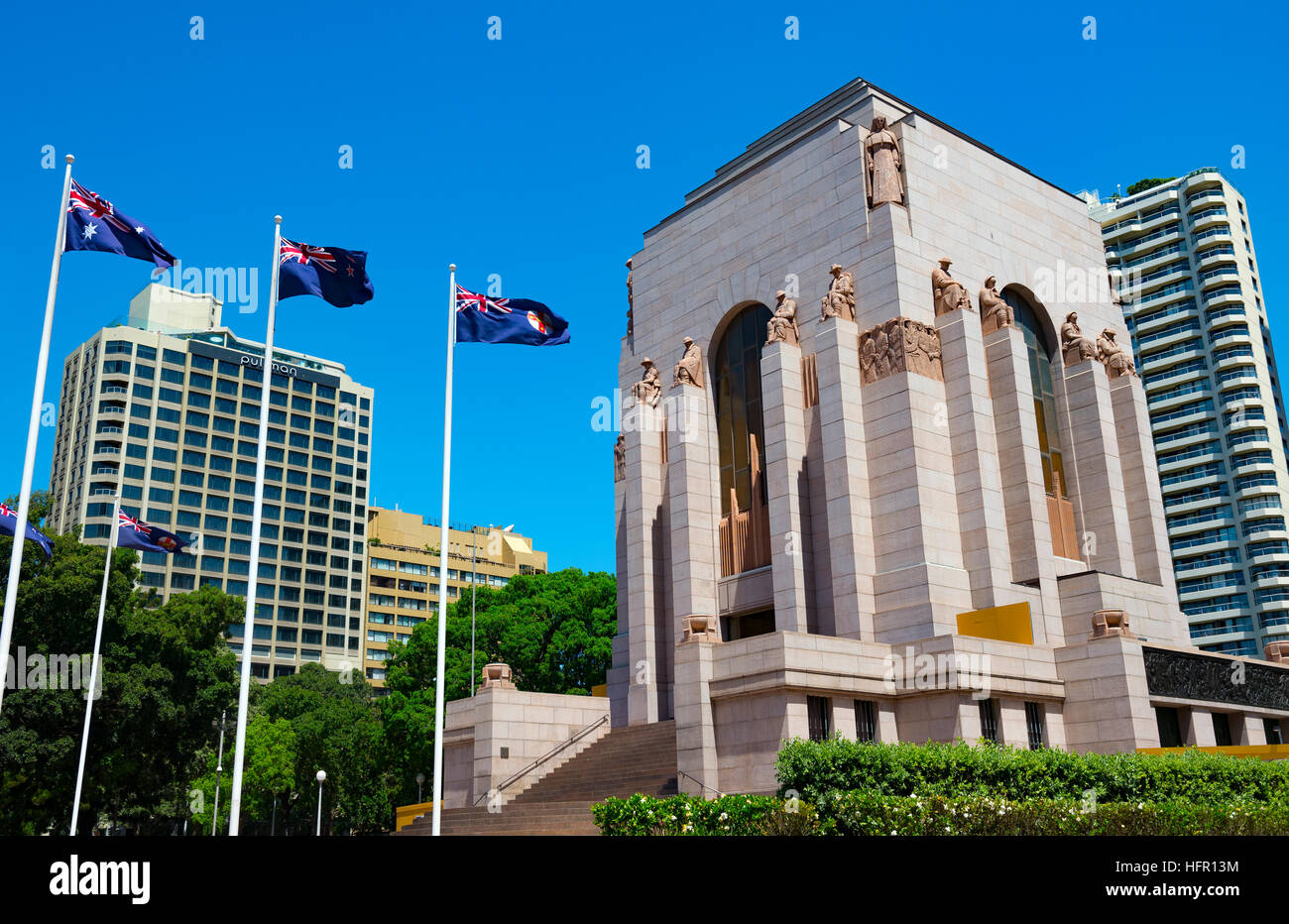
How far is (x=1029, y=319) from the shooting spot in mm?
39719

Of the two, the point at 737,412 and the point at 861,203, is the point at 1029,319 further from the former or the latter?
the point at 737,412

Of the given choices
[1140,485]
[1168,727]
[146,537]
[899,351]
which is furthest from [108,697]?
[1140,485]

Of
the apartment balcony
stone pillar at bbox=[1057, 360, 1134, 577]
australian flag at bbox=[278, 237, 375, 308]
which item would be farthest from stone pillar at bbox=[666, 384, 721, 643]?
the apartment balcony

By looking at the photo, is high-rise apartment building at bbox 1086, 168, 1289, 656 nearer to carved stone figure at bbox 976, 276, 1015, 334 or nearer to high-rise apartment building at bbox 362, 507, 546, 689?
carved stone figure at bbox 976, 276, 1015, 334

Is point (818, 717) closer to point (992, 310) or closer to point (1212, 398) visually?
point (992, 310)

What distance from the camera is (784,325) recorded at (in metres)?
35.8

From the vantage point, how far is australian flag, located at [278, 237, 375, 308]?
886 inches

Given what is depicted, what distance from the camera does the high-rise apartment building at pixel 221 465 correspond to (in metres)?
108

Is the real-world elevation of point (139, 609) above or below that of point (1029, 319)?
below

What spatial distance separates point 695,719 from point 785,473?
10009 mm

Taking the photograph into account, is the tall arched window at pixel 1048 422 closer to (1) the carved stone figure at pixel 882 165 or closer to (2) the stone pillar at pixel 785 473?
(1) the carved stone figure at pixel 882 165

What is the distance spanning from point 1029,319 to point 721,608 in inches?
600
